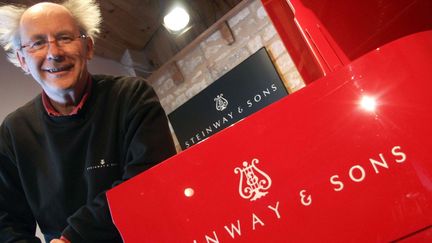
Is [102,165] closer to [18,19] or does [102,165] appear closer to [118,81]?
[118,81]

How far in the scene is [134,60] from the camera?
360cm

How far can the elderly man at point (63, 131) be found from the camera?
94 centimetres

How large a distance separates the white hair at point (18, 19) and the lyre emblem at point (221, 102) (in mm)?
1756

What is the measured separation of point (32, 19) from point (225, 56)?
2149 millimetres

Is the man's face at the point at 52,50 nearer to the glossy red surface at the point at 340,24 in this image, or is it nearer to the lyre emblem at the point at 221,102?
the glossy red surface at the point at 340,24

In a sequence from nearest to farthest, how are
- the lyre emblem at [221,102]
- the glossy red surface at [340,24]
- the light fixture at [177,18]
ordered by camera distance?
1. the glossy red surface at [340,24]
2. the lyre emblem at [221,102]
3. the light fixture at [177,18]

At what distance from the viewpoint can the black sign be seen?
2688 millimetres

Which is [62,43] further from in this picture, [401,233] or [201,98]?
[201,98]

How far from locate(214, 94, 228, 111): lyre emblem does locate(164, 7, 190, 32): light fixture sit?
72cm

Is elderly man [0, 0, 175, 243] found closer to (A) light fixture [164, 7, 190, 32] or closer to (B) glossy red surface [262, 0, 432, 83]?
(B) glossy red surface [262, 0, 432, 83]

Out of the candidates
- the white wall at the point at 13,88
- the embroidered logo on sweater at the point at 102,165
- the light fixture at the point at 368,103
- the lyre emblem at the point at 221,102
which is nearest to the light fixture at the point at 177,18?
the lyre emblem at the point at 221,102

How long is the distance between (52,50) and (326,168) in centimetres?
79

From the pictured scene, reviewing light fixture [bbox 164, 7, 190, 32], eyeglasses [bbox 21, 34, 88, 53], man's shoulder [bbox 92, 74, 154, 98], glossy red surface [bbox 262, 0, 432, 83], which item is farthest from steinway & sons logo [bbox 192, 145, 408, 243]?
light fixture [bbox 164, 7, 190, 32]

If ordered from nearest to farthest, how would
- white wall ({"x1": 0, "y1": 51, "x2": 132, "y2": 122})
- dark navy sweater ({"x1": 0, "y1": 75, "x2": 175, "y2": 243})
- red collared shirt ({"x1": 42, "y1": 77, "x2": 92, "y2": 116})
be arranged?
1. dark navy sweater ({"x1": 0, "y1": 75, "x2": 175, "y2": 243})
2. red collared shirt ({"x1": 42, "y1": 77, "x2": 92, "y2": 116})
3. white wall ({"x1": 0, "y1": 51, "x2": 132, "y2": 122})
